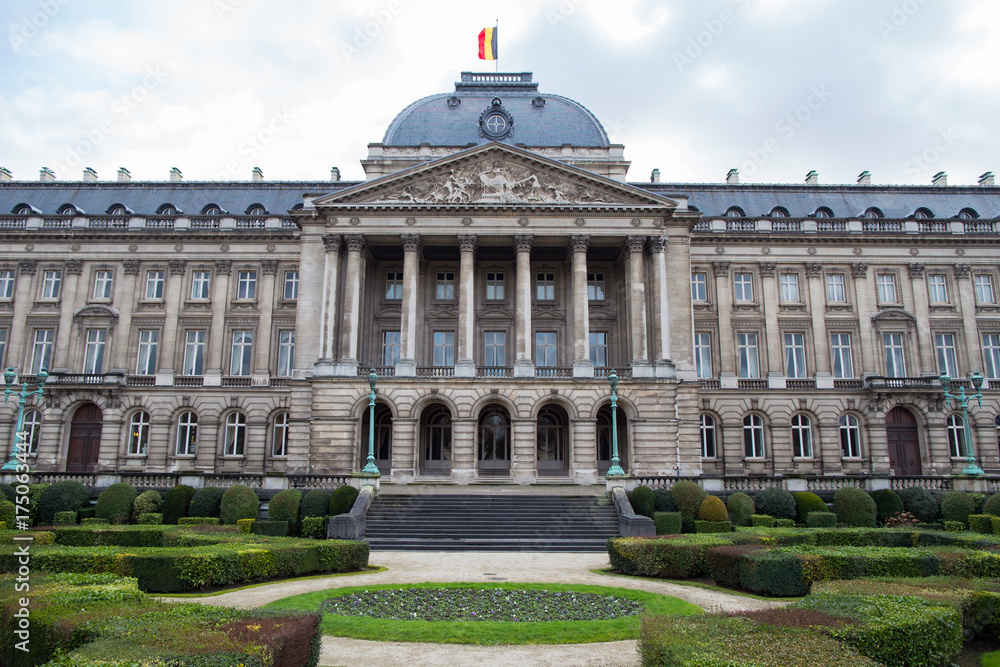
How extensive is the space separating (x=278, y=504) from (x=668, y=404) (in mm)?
22889

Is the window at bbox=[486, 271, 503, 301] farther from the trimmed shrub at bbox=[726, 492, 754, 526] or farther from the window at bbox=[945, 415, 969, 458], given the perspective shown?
the window at bbox=[945, 415, 969, 458]

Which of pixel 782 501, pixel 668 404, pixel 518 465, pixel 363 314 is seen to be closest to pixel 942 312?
pixel 668 404

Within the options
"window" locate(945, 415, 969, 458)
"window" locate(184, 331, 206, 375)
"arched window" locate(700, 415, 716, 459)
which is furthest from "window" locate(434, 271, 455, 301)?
"window" locate(945, 415, 969, 458)

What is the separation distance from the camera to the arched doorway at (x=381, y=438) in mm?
44031

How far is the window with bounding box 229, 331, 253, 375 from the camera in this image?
162ft

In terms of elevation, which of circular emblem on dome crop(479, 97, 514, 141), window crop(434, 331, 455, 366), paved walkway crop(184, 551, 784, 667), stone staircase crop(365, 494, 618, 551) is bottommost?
paved walkway crop(184, 551, 784, 667)

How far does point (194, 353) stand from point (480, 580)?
37.5 meters

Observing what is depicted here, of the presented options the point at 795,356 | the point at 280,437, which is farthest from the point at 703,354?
the point at 280,437

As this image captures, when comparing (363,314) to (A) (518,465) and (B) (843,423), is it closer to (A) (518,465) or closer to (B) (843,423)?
(A) (518,465)

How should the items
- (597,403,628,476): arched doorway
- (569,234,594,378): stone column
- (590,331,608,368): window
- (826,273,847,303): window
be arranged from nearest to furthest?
(569,234,594,378): stone column → (597,403,628,476): arched doorway → (590,331,608,368): window → (826,273,847,303): window

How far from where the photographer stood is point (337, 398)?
41062mm

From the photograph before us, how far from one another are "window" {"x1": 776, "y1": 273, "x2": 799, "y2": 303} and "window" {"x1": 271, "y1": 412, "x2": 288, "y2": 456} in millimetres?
33478

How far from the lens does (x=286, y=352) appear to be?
1950 inches

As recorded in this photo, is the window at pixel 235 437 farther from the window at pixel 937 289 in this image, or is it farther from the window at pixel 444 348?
the window at pixel 937 289
